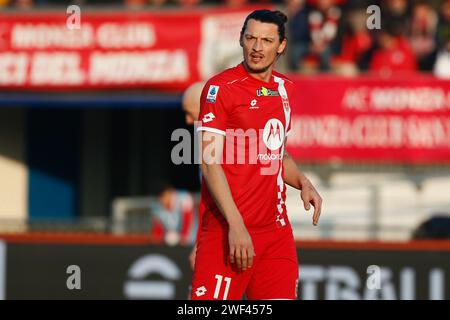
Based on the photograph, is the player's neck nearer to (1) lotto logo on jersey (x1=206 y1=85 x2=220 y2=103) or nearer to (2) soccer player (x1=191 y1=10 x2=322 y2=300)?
(2) soccer player (x1=191 y1=10 x2=322 y2=300)

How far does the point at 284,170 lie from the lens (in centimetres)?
784

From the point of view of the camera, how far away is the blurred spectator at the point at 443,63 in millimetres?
16323

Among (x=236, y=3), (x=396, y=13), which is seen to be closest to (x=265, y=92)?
(x=396, y=13)

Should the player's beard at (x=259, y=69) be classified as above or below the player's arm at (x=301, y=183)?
above

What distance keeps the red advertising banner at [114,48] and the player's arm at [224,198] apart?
31.4 feet

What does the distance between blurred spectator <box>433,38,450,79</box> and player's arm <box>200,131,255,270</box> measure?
9.43 meters

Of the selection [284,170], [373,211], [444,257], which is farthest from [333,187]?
[284,170]

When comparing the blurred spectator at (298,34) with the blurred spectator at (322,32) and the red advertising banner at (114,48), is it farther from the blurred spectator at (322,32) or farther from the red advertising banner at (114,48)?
the red advertising banner at (114,48)

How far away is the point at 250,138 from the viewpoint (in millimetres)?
7434

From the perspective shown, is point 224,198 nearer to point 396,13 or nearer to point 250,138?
point 250,138

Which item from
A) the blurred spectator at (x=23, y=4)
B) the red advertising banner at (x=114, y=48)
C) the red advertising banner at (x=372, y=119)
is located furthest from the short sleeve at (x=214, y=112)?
the blurred spectator at (x=23, y=4)

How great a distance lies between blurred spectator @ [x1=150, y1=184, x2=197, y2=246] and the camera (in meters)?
15.9

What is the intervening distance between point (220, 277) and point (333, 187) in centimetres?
947
